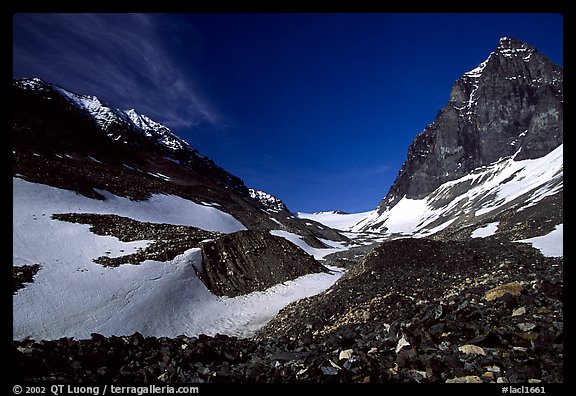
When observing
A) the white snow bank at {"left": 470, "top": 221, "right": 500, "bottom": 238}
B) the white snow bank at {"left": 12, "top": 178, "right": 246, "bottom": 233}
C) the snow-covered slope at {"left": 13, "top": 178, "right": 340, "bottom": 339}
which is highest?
the white snow bank at {"left": 12, "top": 178, "right": 246, "bottom": 233}

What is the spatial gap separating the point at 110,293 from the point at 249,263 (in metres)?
14.6

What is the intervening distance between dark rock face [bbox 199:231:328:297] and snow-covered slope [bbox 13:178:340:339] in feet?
3.90

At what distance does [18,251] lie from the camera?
79.0ft

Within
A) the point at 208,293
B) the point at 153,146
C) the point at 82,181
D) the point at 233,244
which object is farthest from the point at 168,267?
the point at 153,146

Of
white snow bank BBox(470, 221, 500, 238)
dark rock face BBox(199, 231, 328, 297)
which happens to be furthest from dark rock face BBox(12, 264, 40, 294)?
white snow bank BBox(470, 221, 500, 238)

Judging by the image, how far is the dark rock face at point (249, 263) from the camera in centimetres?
2931

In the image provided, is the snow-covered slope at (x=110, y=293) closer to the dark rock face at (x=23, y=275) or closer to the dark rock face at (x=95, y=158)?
the dark rock face at (x=23, y=275)

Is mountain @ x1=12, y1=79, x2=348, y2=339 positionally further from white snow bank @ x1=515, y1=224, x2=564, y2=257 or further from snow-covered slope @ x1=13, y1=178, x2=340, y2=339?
white snow bank @ x1=515, y1=224, x2=564, y2=257

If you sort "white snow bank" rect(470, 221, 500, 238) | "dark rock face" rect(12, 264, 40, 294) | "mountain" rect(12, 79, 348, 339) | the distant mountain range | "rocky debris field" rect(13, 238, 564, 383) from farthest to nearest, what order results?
"white snow bank" rect(470, 221, 500, 238) < "dark rock face" rect(12, 264, 40, 294) < "mountain" rect(12, 79, 348, 339) < the distant mountain range < "rocky debris field" rect(13, 238, 564, 383)

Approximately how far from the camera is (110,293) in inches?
798

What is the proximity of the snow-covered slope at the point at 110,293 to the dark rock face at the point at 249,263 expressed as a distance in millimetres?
1189

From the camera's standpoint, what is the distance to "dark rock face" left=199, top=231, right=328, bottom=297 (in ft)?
96.2

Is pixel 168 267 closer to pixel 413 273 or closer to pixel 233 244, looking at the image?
pixel 233 244

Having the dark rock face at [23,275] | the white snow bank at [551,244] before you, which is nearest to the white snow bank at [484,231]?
the white snow bank at [551,244]
